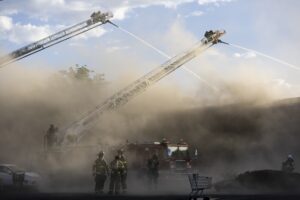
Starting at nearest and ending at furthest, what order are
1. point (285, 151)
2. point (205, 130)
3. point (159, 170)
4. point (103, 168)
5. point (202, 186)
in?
point (202, 186) → point (103, 168) → point (159, 170) → point (285, 151) → point (205, 130)

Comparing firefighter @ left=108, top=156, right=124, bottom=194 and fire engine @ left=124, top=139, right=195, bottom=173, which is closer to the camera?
firefighter @ left=108, top=156, right=124, bottom=194

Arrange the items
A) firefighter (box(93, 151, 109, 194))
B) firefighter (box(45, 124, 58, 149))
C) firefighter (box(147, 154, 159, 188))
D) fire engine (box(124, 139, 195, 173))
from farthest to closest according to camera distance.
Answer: firefighter (box(45, 124, 58, 149))
fire engine (box(124, 139, 195, 173))
firefighter (box(147, 154, 159, 188))
firefighter (box(93, 151, 109, 194))

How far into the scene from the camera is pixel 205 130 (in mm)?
45281

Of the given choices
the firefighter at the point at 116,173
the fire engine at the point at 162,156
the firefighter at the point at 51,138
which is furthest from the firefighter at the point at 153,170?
the firefighter at the point at 51,138

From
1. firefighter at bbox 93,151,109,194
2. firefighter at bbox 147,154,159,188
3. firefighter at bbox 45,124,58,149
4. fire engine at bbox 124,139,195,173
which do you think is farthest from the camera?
firefighter at bbox 45,124,58,149

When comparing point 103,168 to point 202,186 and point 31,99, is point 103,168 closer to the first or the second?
point 202,186

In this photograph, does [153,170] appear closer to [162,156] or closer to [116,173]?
[162,156]

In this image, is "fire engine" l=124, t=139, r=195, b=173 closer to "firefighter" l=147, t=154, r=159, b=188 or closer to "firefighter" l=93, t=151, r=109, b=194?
"firefighter" l=147, t=154, r=159, b=188

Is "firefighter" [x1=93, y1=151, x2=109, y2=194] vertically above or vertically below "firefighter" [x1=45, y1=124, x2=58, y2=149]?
below

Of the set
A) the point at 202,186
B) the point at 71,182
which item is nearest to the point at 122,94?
the point at 71,182

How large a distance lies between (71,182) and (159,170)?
4.41 metres

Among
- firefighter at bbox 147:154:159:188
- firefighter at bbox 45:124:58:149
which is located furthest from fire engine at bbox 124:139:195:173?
firefighter at bbox 45:124:58:149

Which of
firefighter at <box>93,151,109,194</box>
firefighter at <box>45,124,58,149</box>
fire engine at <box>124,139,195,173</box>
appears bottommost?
firefighter at <box>93,151,109,194</box>

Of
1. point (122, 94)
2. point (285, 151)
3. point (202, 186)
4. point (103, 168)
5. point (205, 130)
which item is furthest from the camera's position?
point (205, 130)
